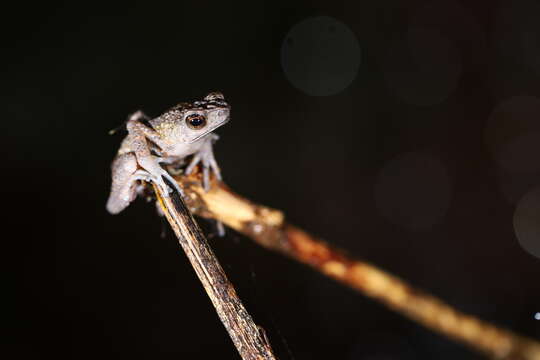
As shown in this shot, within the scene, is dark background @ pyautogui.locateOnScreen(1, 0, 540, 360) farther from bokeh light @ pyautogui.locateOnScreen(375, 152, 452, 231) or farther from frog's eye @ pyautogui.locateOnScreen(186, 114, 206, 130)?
frog's eye @ pyautogui.locateOnScreen(186, 114, 206, 130)

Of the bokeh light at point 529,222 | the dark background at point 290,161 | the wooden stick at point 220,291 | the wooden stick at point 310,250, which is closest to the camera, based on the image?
the wooden stick at point 220,291

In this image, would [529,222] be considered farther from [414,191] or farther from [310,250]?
[310,250]

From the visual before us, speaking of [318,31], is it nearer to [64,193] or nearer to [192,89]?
[192,89]

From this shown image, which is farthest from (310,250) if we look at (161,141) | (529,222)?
(529,222)

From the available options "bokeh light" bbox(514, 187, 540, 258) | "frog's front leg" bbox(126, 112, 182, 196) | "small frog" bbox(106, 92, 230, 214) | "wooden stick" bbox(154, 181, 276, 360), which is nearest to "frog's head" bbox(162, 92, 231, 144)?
"small frog" bbox(106, 92, 230, 214)

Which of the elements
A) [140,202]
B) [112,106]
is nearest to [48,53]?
[112,106]

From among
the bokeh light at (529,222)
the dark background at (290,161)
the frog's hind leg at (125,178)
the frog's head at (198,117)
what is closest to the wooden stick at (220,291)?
the frog's hind leg at (125,178)

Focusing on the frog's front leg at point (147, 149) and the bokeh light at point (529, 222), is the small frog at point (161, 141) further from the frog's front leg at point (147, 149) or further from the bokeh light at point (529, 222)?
the bokeh light at point (529, 222)
